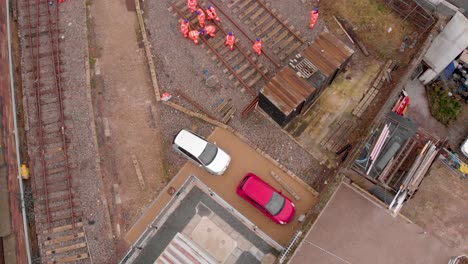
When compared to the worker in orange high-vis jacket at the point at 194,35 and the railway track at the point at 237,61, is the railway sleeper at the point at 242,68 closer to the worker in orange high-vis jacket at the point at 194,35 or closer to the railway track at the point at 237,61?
the railway track at the point at 237,61

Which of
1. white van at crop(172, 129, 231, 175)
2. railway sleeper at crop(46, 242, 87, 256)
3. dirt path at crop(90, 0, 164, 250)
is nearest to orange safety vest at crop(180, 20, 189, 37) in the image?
dirt path at crop(90, 0, 164, 250)

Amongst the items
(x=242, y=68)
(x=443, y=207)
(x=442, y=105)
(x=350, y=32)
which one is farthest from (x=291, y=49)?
(x=443, y=207)

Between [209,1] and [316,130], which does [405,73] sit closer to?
[316,130]

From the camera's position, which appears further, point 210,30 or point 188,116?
point 210,30

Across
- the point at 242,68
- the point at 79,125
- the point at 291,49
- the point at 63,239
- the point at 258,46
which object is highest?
the point at 291,49

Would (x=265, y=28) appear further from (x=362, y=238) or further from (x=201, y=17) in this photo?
(x=362, y=238)

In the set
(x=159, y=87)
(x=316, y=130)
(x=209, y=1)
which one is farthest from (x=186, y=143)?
(x=209, y=1)

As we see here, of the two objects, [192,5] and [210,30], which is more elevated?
[192,5]

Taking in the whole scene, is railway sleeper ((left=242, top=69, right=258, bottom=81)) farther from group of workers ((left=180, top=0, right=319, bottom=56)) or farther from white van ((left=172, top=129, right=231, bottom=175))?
white van ((left=172, top=129, right=231, bottom=175))
